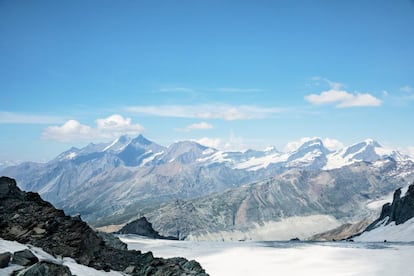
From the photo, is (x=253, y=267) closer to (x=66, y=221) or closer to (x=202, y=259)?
(x=202, y=259)

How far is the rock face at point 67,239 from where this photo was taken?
112 ft

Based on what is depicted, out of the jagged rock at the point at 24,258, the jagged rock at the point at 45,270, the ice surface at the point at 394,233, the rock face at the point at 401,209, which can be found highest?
the rock face at the point at 401,209

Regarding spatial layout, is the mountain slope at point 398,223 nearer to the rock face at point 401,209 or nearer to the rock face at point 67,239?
the rock face at point 401,209

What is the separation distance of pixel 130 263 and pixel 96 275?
7.52 metres

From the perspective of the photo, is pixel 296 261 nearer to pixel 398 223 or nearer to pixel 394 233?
pixel 394 233

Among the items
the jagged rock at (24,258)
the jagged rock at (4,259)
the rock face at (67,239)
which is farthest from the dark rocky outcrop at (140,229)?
the jagged rock at (4,259)

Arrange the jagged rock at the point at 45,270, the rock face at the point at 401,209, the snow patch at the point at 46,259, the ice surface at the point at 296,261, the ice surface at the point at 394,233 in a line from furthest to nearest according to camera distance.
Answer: the rock face at the point at 401,209
the ice surface at the point at 394,233
the ice surface at the point at 296,261
the snow patch at the point at 46,259
the jagged rock at the point at 45,270

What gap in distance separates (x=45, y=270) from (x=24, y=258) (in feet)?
5.92

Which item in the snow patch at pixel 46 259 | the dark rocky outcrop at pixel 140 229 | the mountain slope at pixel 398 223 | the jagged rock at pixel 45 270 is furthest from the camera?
the dark rocky outcrop at pixel 140 229

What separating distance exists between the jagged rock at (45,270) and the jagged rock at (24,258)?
2.65ft

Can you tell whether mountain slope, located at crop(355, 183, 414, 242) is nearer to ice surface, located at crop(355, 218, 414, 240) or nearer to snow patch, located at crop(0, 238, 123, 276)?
ice surface, located at crop(355, 218, 414, 240)

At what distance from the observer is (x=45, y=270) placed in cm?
2566

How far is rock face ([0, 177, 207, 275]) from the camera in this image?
34.1m

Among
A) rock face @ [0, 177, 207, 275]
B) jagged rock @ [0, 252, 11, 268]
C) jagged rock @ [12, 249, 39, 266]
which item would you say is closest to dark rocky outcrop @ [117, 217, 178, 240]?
rock face @ [0, 177, 207, 275]
